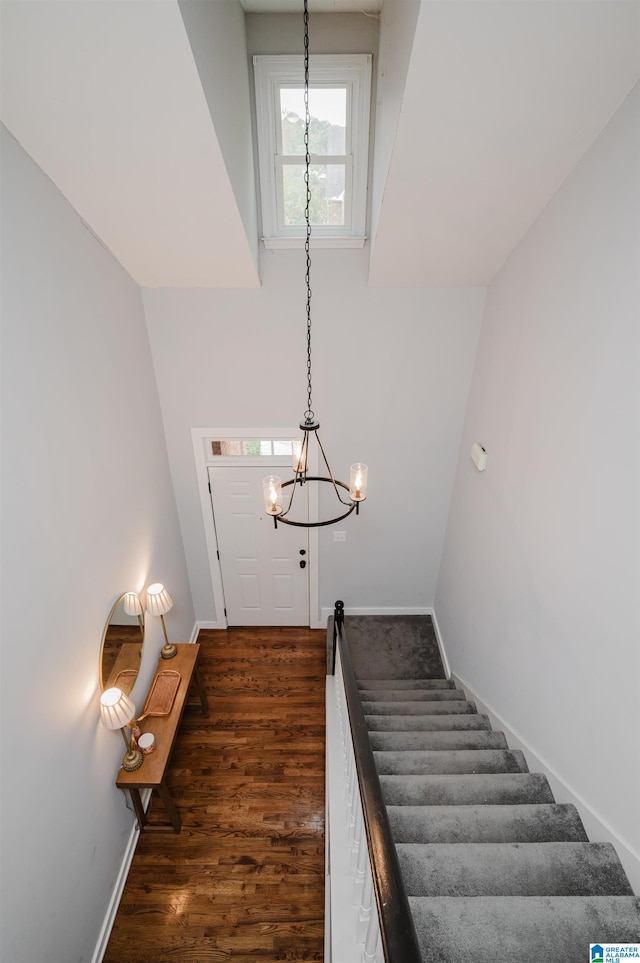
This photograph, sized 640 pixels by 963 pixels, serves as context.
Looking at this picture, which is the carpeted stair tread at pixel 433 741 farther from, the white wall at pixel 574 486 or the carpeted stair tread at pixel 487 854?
the white wall at pixel 574 486

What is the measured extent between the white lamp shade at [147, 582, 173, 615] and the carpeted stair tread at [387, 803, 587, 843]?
77.2 inches

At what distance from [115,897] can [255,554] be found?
8.07 feet

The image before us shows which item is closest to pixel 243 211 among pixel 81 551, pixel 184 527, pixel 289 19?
pixel 289 19

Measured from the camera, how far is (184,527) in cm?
404

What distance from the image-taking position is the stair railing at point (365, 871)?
1.01 m

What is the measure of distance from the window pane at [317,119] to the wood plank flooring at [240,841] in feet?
13.7

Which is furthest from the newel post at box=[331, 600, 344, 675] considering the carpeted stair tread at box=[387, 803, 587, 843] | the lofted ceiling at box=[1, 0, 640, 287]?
the lofted ceiling at box=[1, 0, 640, 287]

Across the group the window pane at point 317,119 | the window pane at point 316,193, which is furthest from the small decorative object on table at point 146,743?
the window pane at point 317,119

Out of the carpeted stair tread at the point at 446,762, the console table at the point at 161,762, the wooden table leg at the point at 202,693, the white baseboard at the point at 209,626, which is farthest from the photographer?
the white baseboard at the point at 209,626

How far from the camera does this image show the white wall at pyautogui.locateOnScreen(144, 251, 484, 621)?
3.23m

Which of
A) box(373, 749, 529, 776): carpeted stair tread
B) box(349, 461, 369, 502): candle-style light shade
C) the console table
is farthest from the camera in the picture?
the console table

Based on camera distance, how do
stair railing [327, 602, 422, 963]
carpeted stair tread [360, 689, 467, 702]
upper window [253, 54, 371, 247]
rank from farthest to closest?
carpeted stair tread [360, 689, 467, 702], upper window [253, 54, 371, 247], stair railing [327, 602, 422, 963]

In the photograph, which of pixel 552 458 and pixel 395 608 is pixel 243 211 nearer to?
pixel 552 458

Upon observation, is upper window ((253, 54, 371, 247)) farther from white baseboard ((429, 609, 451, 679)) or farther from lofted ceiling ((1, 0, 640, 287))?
white baseboard ((429, 609, 451, 679))
